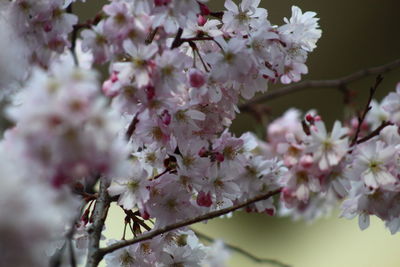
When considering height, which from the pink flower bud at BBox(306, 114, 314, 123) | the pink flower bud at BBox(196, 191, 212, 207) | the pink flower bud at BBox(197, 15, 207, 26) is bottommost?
the pink flower bud at BBox(196, 191, 212, 207)

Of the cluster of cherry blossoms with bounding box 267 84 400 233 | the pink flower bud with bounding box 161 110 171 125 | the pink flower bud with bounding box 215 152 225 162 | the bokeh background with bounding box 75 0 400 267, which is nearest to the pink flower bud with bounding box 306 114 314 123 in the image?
the cluster of cherry blossoms with bounding box 267 84 400 233

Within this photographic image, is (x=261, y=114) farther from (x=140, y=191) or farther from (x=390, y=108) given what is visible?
(x=140, y=191)

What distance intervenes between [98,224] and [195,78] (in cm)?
23

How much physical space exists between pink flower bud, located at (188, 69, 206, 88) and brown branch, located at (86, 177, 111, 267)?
19 centimetres

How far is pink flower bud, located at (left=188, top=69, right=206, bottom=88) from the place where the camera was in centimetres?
83

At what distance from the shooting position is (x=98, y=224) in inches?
33.6

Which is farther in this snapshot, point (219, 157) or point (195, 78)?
point (219, 157)

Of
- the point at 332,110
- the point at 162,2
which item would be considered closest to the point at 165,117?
the point at 162,2

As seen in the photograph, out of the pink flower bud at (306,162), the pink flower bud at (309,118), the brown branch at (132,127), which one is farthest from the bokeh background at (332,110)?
the pink flower bud at (306,162)

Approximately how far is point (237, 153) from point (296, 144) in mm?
165

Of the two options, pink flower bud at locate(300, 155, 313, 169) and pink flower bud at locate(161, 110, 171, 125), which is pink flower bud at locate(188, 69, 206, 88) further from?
pink flower bud at locate(300, 155, 313, 169)

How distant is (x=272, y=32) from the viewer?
913 mm

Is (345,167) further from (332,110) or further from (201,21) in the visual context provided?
(332,110)

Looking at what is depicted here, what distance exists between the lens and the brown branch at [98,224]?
0.81 meters
